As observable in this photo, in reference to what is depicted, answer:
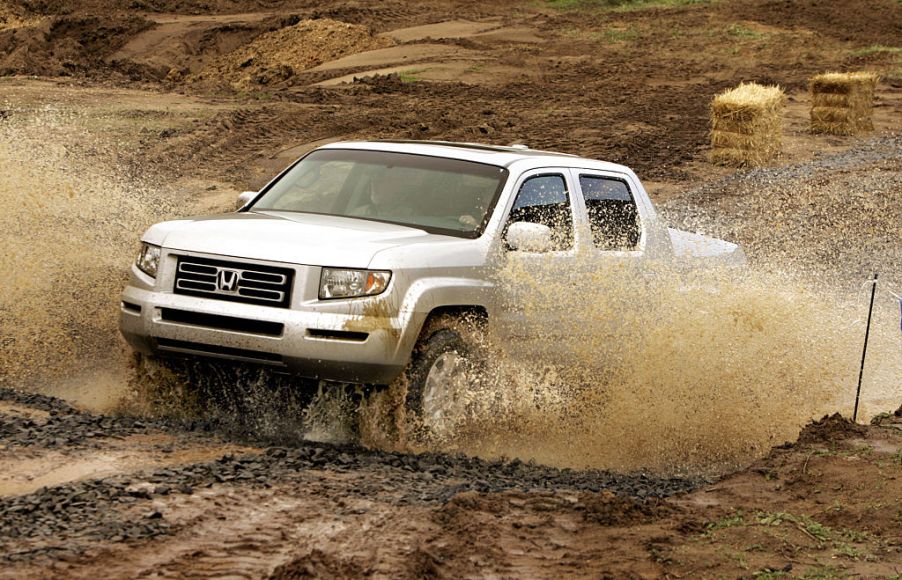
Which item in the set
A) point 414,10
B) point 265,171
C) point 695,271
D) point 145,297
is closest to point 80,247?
point 145,297

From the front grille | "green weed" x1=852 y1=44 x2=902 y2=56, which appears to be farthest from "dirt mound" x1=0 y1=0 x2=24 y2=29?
the front grille

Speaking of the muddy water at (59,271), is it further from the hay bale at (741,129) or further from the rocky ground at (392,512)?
the hay bale at (741,129)

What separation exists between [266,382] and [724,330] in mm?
3573

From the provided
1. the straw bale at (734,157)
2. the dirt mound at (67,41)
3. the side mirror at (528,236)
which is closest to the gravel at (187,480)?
the side mirror at (528,236)

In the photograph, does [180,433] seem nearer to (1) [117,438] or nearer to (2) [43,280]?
(1) [117,438]

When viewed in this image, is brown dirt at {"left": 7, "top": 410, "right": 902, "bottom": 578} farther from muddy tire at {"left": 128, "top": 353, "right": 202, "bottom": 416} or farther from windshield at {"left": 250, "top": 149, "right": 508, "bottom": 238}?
windshield at {"left": 250, "top": 149, "right": 508, "bottom": 238}

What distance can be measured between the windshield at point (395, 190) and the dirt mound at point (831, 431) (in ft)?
7.70

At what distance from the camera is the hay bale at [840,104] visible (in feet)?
87.6

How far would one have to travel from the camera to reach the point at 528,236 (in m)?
7.76

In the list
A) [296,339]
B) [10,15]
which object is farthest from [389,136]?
[10,15]

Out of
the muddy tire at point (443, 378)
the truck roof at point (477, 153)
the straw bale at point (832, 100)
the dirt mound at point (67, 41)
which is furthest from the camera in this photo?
the dirt mound at point (67, 41)

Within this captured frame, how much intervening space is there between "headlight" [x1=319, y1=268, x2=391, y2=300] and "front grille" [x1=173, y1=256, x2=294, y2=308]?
0.19 m

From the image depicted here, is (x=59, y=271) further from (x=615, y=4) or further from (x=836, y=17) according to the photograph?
(x=615, y=4)

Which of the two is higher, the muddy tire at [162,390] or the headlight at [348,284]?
the headlight at [348,284]
